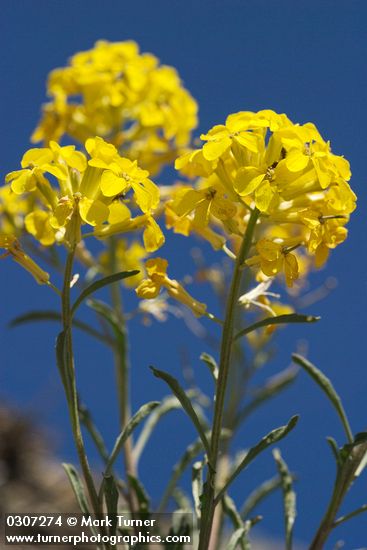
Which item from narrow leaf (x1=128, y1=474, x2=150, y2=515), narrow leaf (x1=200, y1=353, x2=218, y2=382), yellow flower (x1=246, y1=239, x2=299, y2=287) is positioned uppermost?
yellow flower (x1=246, y1=239, x2=299, y2=287)

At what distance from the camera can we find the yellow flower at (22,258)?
2006mm

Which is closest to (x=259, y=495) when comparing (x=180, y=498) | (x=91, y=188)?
(x=180, y=498)

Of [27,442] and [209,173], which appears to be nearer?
[209,173]

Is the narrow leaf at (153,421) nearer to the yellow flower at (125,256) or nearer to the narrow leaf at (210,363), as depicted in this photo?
the yellow flower at (125,256)

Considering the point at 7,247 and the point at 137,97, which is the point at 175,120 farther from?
the point at 7,247

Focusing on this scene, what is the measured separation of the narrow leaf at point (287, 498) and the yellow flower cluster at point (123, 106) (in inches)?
69.2

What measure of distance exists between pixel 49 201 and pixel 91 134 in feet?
6.01

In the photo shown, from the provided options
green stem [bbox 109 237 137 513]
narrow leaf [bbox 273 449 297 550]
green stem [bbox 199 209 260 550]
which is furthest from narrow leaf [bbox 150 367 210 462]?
green stem [bbox 109 237 137 513]

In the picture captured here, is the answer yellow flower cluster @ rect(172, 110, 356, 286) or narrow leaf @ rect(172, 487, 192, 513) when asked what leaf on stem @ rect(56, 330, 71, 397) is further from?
narrow leaf @ rect(172, 487, 192, 513)

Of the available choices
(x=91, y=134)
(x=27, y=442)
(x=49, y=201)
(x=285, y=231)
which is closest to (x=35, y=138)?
(x=91, y=134)

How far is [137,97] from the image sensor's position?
383cm

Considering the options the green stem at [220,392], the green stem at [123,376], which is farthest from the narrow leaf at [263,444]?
the green stem at [123,376]

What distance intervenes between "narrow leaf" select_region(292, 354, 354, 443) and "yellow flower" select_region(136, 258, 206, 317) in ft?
1.15

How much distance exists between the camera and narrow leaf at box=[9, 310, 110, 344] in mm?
3507
